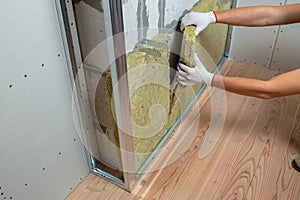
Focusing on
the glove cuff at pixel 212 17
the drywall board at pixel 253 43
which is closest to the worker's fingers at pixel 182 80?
the glove cuff at pixel 212 17

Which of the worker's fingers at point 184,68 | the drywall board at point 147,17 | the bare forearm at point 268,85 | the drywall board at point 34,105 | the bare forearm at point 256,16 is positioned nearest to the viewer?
the drywall board at point 34,105

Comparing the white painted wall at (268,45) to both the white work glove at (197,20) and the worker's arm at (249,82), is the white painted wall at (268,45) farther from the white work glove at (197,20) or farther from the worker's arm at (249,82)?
the worker's arm at (249,82)

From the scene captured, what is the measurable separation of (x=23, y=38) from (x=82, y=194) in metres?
0.75

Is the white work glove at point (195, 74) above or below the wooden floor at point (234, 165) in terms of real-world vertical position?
above

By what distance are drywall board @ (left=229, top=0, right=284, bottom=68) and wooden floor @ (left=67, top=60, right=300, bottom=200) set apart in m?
0.40

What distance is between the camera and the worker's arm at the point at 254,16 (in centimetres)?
142

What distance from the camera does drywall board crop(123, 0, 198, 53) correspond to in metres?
1.04

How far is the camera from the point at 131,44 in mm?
1086

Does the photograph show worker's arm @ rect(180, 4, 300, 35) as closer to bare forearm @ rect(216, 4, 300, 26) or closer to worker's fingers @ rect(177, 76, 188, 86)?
bare forearm @ rect(216, 4, 300, 26)

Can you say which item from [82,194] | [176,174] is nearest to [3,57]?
[82,194]

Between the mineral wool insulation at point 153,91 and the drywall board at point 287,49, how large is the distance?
0.52 metres

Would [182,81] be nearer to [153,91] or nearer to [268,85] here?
[153,91]

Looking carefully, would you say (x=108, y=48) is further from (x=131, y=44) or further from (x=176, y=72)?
(x=176, y=72)

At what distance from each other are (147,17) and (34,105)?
1.64 ft
